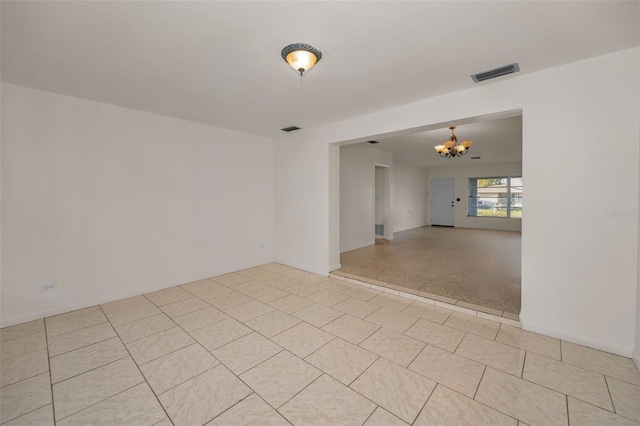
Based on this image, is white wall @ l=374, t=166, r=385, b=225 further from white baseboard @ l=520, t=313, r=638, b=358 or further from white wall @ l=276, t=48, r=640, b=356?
white baseboard @ l=520, t=313, r=638, b=358

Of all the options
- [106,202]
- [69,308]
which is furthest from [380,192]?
[69,308]

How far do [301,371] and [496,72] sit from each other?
10.9 feet

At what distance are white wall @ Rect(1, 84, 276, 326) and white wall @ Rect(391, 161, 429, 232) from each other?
6243 mm

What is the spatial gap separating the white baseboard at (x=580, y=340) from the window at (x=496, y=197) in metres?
8.94

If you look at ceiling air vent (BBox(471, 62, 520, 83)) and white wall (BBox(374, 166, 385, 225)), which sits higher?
ceiling air vent (BBox(471, 62, 520, 83))

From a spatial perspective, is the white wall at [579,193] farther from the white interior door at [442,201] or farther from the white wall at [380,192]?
the white interior door at [442,201]

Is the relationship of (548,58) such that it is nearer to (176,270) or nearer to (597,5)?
(597,5)

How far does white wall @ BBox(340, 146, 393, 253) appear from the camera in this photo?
6.07m

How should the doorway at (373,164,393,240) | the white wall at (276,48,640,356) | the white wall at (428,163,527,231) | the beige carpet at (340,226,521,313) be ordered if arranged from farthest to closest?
the white wall at (428,163,527,231) < the doorway at (373,164,393,240) < the beige carpet at (340,226,521,313) < the white wall at (276,48,640,356)

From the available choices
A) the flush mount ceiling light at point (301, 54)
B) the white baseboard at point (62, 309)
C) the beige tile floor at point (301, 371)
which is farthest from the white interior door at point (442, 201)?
the white baseboard at point (62, 309)

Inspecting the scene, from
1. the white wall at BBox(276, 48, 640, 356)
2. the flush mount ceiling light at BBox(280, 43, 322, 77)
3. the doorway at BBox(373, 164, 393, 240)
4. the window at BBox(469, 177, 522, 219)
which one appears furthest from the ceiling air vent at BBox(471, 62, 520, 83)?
the window at BBox(469, 177, 522, 219)

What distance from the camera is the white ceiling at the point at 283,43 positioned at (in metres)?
1.71

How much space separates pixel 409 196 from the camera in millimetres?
10156

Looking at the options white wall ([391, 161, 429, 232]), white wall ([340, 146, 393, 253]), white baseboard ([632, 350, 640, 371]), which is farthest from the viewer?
white wall ([391, 161, 429, 232])
